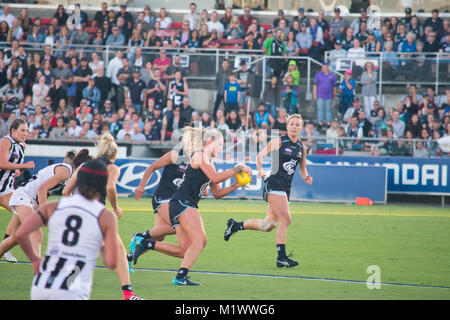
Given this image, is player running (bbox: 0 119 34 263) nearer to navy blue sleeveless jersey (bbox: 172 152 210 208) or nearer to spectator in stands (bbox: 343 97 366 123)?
navy blue sleeveless jersey (bbox: 172 152 210 208)

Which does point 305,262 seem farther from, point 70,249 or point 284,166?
point 70,249

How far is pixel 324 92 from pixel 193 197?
16184 mm

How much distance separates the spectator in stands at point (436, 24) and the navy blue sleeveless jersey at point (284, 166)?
16.4m

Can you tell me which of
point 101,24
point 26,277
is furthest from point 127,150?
point 26,277

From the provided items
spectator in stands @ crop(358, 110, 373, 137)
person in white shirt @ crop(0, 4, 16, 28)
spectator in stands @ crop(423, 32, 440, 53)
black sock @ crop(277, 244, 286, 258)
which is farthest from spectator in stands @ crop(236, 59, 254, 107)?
black sock @ crop(277, 244, 286, 258)

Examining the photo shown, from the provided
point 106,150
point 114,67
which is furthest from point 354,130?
point 106,150

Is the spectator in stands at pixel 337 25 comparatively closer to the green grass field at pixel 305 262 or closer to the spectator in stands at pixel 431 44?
the spectator in stands at pixel 431 44

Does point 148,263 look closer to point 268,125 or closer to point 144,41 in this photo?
point 268,125

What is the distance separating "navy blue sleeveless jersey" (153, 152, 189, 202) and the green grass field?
1134 millimetres

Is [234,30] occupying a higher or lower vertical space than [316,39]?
higher

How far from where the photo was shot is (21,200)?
33.2 ft

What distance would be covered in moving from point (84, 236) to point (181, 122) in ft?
60.0

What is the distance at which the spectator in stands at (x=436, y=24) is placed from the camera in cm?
2609
